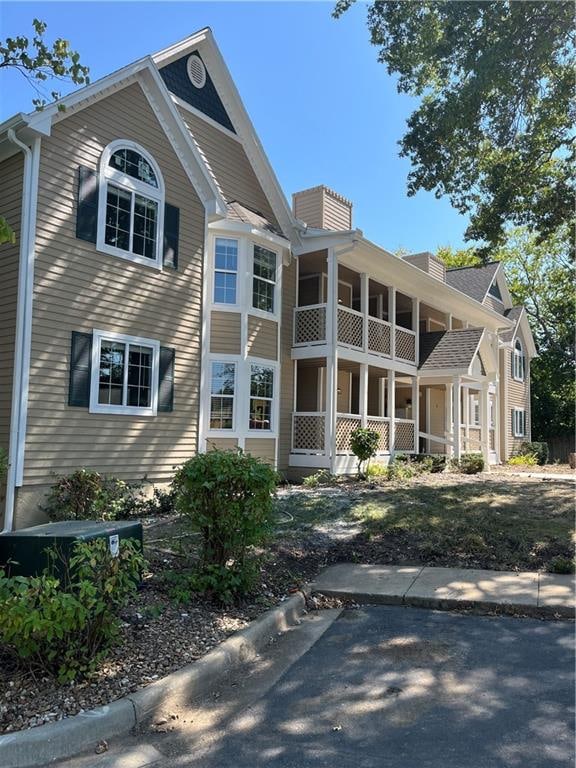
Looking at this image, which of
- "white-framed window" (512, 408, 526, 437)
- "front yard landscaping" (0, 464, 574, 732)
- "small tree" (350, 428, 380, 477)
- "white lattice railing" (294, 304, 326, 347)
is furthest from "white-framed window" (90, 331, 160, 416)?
"white-framed window" (512, 408, 526, 437)

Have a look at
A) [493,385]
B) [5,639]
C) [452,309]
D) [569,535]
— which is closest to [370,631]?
[5,639]

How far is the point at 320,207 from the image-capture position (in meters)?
17.2

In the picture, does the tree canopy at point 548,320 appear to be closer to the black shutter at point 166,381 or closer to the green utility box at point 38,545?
the black shutter at point 166,381

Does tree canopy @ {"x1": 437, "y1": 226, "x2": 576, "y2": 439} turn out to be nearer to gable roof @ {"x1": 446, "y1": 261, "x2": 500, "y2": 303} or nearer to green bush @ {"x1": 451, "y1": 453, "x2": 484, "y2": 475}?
gable roof @ {"x1": 446, "y1": 261, "x2": 500, "y2": 303}

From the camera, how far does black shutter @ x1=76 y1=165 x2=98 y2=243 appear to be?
10477 mm

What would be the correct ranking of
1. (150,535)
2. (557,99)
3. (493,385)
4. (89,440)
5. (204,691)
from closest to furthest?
1. (204,691)
2. (150,535)
3. (89,440)
4. (557,99)
5. (493,385)

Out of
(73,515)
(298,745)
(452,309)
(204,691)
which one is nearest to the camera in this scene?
(298,745)

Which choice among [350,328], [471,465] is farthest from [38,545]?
[471,465]

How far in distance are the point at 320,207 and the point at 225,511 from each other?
13.4 metres

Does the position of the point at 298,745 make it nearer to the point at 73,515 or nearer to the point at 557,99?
the point at 73,515

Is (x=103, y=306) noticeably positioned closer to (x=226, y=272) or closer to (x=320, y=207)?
(x=226, y=272)

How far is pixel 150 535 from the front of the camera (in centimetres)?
A: 857

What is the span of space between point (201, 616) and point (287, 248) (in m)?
11.3

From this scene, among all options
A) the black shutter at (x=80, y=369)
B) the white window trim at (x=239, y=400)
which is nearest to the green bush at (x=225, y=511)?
the black shutter at (x=80, y=369)
